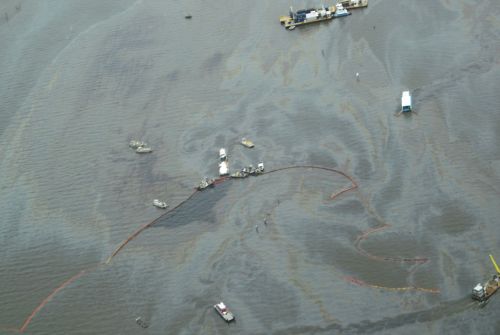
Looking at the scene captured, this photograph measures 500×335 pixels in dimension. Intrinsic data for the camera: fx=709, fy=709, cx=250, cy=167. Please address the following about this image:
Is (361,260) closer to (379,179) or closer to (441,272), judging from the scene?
(441,272)

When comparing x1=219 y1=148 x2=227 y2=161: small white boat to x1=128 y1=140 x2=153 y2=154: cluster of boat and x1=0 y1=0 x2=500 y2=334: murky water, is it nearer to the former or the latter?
x1=0 y1=0 x2=500 y2=334: murky water

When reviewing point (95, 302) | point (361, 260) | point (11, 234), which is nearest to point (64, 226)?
point (11, 234)

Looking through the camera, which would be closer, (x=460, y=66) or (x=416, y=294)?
(x=416, y=294)

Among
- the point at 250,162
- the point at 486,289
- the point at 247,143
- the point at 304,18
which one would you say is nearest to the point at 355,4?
the point at 304,18

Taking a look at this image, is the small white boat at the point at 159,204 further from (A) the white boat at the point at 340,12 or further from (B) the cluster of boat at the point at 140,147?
(A) the white boat at the point at 340,12

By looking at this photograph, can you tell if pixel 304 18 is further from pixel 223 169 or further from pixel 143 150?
pixel 223 169
